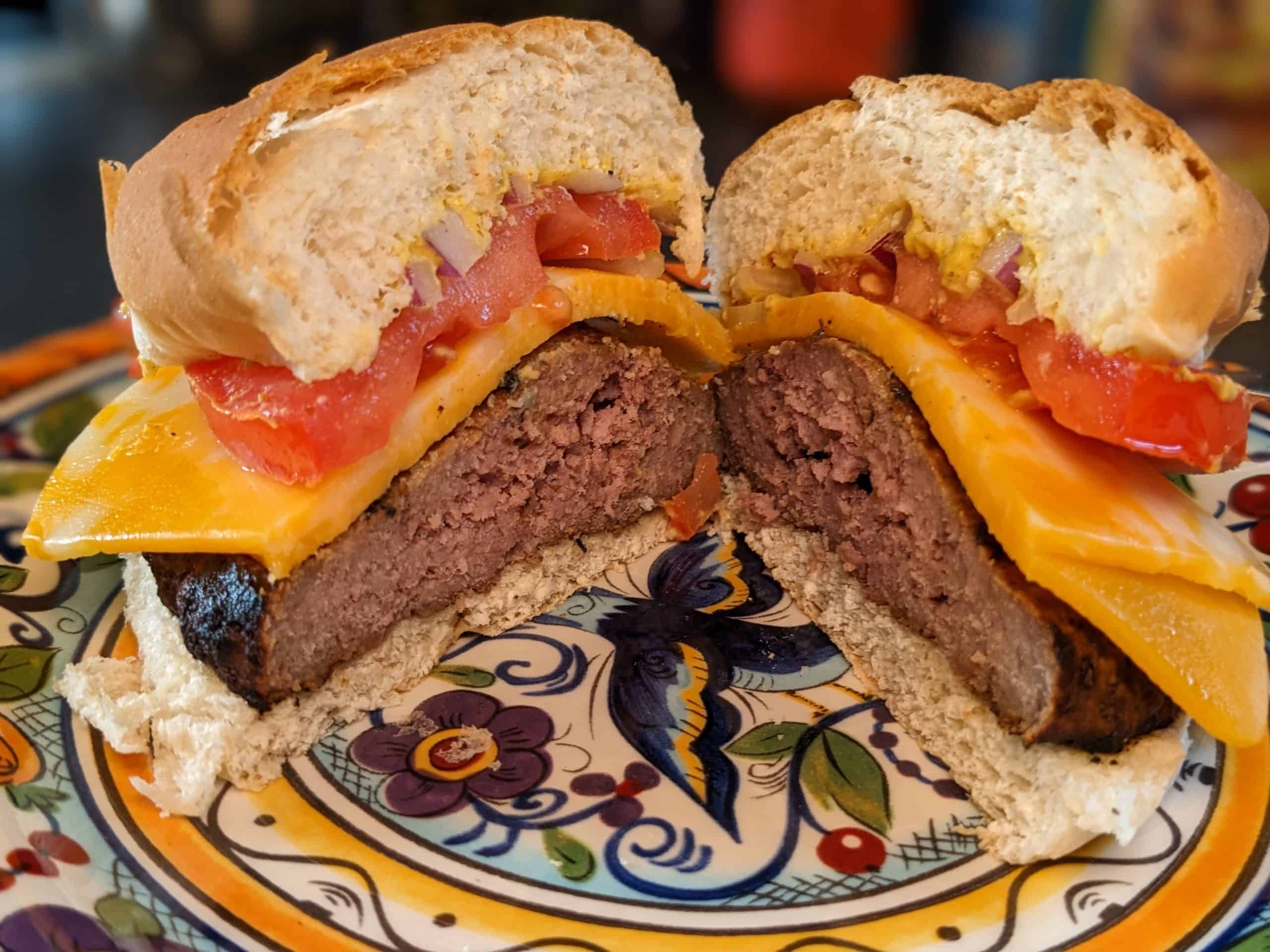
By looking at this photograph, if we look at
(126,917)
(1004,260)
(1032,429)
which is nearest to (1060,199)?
(1004,260)

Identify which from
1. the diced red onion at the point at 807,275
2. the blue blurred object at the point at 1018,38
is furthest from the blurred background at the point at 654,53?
the diced red onion at the point at 807,275

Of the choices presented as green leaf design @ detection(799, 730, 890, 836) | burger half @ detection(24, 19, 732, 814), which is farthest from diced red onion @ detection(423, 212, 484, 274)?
green leaf design @ detection(799, 730, 890, 836)

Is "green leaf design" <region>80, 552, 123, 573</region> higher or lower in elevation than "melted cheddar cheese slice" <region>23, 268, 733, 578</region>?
lower

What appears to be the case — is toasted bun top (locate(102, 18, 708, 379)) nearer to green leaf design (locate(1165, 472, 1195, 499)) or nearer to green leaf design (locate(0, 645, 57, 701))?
green leaf design (locate(0, 645, 57, 701))

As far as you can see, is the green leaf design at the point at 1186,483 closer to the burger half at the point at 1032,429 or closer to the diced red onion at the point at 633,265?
the burger half at the point at 1032,429

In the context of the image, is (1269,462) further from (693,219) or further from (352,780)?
(352,780)

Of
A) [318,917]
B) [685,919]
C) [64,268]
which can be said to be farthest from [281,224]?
[64,268]

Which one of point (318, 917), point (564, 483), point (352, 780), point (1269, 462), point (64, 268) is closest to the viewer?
point (318, 917)
